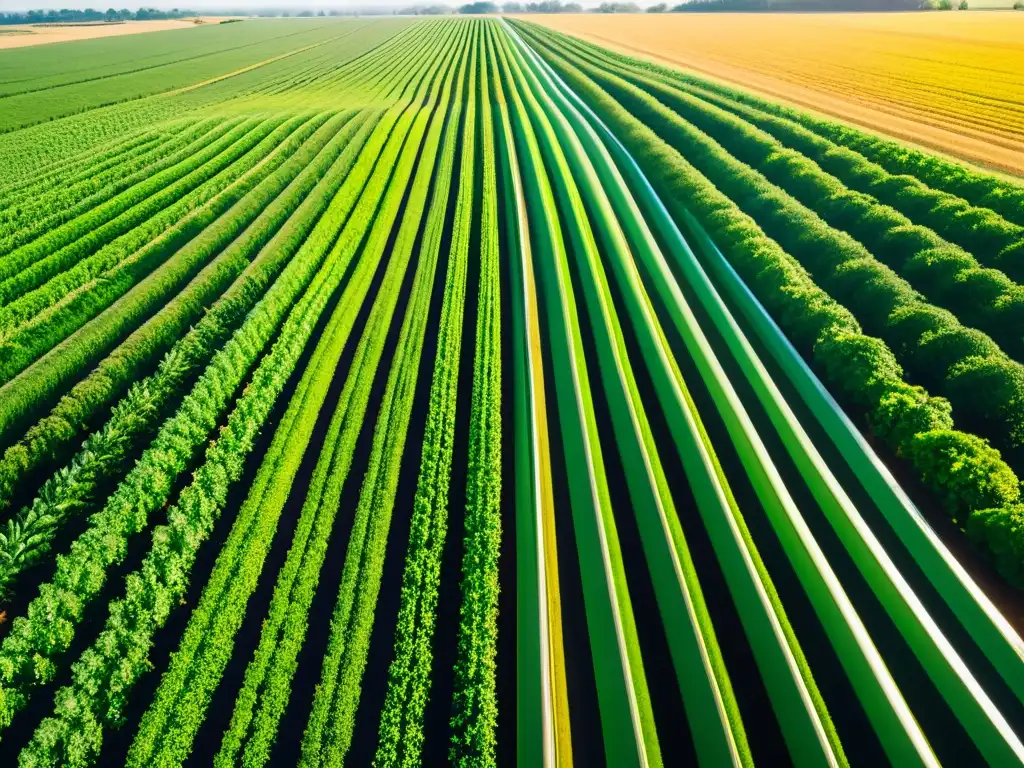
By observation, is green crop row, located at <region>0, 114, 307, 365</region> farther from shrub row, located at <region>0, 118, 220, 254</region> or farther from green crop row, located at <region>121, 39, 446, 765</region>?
green crop row, located at <region>121, 39, 446, 765</region>

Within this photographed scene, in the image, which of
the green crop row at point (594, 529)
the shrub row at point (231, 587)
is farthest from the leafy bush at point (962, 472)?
the shrub row at point (231, 587)

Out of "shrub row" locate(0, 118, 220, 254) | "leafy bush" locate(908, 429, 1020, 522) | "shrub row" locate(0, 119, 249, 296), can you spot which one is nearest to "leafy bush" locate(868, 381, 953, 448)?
"leafy bush" locate(908, 429, 1020, 522)

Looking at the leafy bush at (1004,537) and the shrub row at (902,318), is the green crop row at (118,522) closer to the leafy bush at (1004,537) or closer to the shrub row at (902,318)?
the leafy bush at (1004,537)

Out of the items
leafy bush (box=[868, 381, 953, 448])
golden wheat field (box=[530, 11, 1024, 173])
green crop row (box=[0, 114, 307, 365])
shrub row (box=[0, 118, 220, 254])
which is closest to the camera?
leafy bush (box=[868, 381, 953, 448])

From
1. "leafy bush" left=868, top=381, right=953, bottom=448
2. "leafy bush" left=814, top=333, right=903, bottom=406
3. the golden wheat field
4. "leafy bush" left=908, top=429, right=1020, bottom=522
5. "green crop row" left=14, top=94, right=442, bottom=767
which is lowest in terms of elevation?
"green crop row" left=14, top=94, right=442, bottom=767

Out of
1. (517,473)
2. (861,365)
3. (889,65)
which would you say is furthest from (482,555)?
(889,65)

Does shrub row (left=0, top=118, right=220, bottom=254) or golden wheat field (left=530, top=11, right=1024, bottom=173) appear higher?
golden wheat field (left=530, top=11, right=1024, bottom=173)
